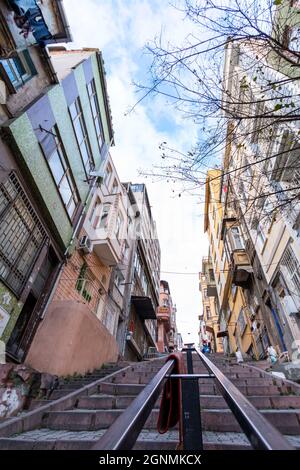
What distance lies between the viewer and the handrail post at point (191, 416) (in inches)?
73.9

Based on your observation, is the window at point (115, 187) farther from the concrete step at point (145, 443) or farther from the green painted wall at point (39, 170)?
the concrete step at point (145, 443)

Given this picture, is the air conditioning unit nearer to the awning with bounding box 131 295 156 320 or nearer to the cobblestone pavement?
the cobblestone pavement

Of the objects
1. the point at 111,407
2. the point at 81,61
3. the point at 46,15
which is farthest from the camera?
the point at 81,61

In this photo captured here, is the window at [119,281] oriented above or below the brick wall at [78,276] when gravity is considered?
above

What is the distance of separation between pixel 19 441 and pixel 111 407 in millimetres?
1679

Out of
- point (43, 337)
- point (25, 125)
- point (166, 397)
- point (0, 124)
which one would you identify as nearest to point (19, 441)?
point (166, 397)

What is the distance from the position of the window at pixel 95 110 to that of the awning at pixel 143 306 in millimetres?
11257

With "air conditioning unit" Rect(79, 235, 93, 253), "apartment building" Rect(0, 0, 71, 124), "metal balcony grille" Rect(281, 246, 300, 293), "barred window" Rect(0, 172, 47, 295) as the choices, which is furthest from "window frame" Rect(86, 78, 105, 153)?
"metal balcony grille" Rect(281, 246, 300, 293)

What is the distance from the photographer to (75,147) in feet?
33.3

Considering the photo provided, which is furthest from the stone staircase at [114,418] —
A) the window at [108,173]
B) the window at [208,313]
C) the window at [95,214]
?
the window at [208,313]

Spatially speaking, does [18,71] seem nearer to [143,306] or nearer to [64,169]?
[64,169]

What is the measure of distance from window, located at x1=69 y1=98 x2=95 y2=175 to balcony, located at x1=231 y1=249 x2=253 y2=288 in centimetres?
1035

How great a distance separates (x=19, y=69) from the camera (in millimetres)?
7566

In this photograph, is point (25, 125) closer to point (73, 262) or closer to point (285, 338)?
point (73, 262)
